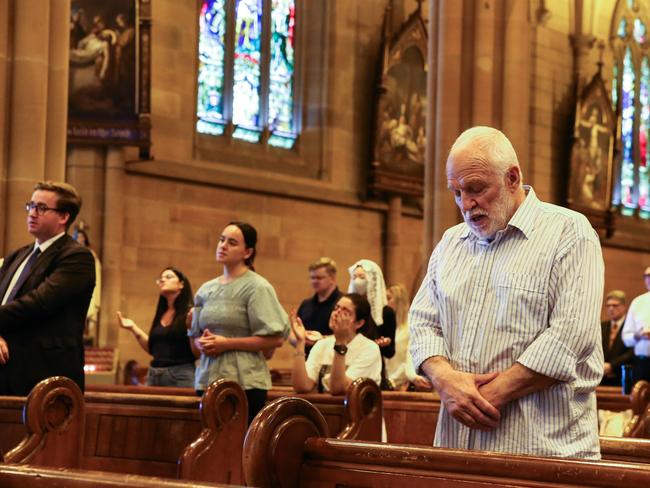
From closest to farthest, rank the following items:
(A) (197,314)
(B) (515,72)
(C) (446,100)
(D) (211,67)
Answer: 1. (A) (197,314)
2. (C) (446,100)
3. (B) (515,72)
4. (D) (211,67)

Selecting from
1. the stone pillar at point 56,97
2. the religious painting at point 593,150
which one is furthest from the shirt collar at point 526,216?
the religious painting at point 593,150

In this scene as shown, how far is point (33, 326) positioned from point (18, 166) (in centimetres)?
319

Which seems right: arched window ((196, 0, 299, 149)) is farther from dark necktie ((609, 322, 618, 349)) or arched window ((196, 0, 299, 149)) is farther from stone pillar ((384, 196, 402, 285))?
dark necktie ((609, 322, 618, 349))

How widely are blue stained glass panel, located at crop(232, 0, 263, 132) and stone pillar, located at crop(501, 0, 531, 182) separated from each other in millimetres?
4790

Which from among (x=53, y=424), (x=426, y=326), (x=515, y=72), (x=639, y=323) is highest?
(x=515, y=72)

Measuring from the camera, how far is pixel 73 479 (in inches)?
98.9

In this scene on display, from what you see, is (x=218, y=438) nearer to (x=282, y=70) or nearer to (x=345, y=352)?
(x=345, y=352)

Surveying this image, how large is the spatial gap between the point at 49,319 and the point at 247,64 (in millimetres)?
10843

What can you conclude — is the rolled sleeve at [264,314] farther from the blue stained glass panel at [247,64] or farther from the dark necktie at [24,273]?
the blue stained glass panel at [247,64]

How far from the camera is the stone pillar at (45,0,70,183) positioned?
27.3 feet

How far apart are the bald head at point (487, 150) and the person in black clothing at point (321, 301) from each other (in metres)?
4.42

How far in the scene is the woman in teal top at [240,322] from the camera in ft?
18.5

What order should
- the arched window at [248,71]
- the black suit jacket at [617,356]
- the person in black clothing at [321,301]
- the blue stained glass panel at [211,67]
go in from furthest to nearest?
1. the arched window at [248,71]
2. the blue stained glass panel at [211,67]
3. the black suit jacket at [617,356]
4. the person in black clothing at [321,301]

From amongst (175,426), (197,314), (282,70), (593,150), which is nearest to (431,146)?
(282,70)
